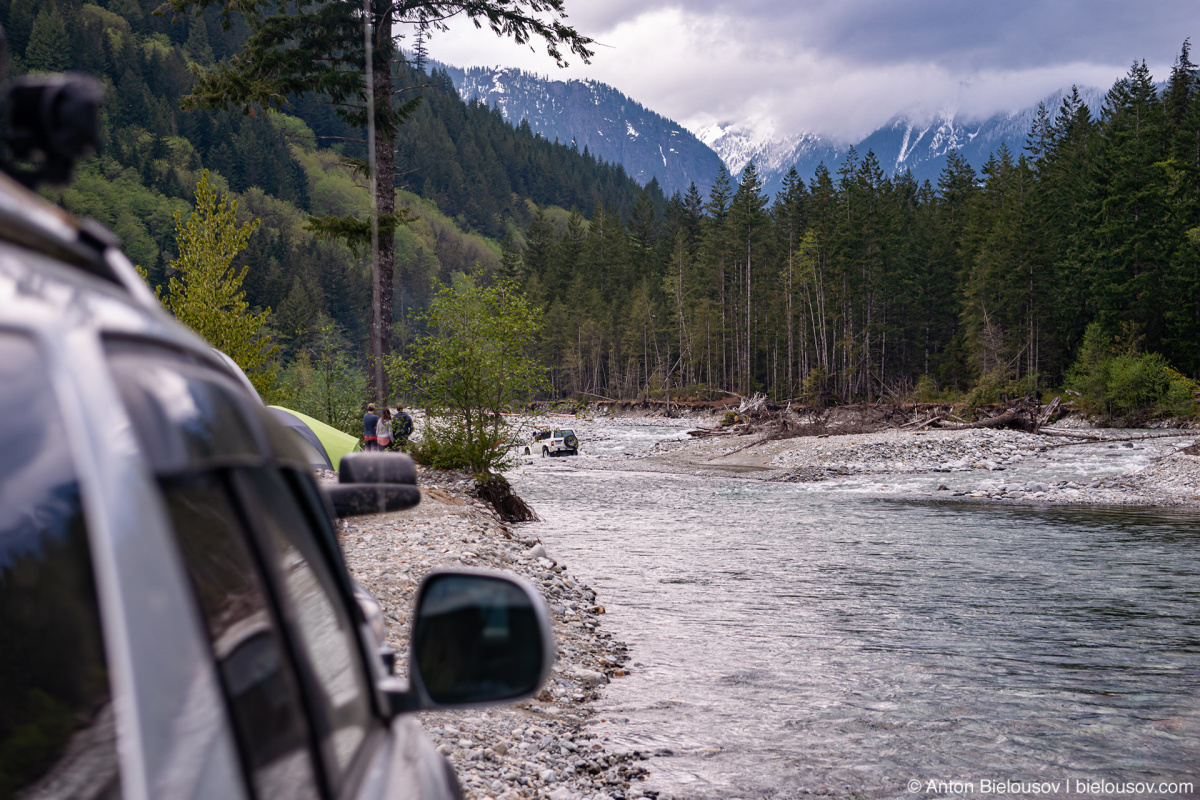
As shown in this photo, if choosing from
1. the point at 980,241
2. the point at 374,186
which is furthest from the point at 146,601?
the point at 980,241

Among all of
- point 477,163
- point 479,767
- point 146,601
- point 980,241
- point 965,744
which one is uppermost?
point 477,163

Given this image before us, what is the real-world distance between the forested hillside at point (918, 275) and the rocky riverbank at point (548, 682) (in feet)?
110

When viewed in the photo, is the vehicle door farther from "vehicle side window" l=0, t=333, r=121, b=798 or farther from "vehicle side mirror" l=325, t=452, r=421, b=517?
"vehicle side mirror" l=325, t=452, r=421, b=517

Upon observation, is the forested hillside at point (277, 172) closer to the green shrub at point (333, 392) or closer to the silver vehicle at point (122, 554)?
the green shrub at point (333, 392)

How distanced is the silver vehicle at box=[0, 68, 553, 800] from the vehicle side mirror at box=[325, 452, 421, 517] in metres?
1.44

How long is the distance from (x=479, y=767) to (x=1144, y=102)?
67.2 meters

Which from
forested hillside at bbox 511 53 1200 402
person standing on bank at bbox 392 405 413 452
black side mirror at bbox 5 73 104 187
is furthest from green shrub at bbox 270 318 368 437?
forested hillside at bbox 511 53 1200 402

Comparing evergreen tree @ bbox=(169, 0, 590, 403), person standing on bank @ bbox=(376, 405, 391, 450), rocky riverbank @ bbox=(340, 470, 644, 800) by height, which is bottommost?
rocky riverbank @ bbox=(340, 470, 644, 800)

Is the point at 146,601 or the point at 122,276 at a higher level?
the point at 122,276

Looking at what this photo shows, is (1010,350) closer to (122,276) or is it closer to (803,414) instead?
(803,414)

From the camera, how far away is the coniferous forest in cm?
5331

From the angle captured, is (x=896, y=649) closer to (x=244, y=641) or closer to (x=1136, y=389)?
(x=244, y=641)

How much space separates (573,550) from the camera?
48.0ft

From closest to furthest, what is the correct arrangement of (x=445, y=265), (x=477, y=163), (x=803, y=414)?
(x=803, y=414), (x=445, y=265), (x=477, y=163)
